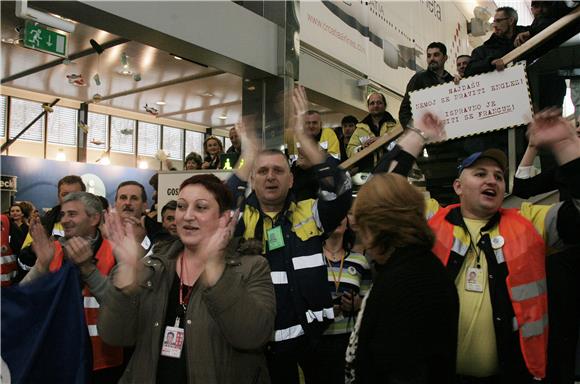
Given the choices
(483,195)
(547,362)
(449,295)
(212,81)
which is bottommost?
(547,362)

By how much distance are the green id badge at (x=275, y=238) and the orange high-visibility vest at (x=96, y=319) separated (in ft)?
2.40

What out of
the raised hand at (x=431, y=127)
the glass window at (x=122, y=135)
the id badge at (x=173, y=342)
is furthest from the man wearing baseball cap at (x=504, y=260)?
the glass window at (x=122, y=135)

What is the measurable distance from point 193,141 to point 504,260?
14525 millimetres

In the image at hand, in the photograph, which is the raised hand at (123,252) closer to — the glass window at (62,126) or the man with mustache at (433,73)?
the man with mustache at (433,73)

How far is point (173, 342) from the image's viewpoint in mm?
1770

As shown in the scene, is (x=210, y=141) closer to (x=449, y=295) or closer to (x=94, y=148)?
(x=449, y=295)

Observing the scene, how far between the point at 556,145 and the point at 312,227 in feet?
3.42

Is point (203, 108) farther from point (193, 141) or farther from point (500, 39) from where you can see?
point (500, 39)

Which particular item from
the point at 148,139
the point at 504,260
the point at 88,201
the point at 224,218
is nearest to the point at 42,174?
the point at 148,139

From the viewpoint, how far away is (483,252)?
6.75ft

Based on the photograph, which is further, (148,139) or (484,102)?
(148,139)

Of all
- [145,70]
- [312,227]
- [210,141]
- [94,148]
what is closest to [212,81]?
[145,70]

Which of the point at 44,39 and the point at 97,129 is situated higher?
the point at 97,129

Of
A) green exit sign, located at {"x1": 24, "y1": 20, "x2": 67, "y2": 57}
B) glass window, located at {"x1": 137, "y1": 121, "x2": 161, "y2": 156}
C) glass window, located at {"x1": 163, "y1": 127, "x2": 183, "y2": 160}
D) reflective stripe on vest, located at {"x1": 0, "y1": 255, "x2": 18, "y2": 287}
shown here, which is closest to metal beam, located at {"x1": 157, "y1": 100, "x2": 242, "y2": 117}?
glass window, located at {"x1": 137, "y1": 121, "x2": 161, "y2": 156}
